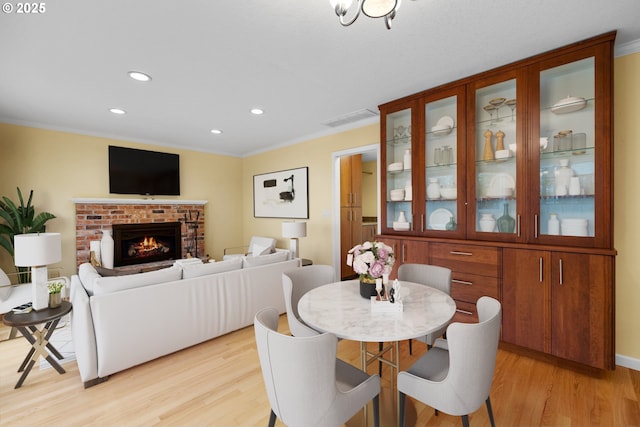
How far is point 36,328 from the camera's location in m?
2.33

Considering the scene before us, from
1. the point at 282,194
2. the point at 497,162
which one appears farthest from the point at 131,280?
the point at 497,162

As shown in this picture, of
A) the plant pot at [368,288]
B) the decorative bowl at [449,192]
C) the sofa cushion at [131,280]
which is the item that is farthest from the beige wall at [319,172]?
the plant pot at [368,288]

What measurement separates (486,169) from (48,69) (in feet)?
13.3

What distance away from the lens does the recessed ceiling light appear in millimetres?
2607

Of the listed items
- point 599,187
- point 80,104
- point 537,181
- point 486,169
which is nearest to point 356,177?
point 486,169

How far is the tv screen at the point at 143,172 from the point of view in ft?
15.7

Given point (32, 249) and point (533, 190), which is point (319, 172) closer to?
point (533, 190)

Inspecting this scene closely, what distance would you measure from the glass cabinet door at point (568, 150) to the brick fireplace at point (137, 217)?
5366 millimetres

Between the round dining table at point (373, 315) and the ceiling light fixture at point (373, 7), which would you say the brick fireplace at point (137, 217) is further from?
the ceiling light fixture at point (373, 7)

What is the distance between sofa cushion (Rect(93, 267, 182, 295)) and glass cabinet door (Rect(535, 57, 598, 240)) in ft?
10.6

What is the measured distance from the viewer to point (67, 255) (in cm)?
434

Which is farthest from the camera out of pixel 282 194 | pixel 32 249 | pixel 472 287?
pixel 282 194

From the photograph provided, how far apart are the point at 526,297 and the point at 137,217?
560 centimetres

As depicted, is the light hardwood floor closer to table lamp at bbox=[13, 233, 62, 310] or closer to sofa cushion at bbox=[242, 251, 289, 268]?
table lamp at bbox=[13, 233, 62, 310]
